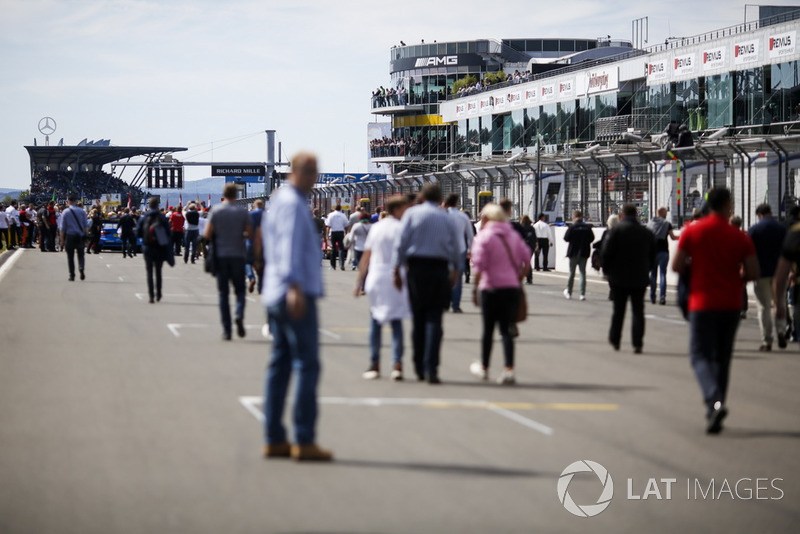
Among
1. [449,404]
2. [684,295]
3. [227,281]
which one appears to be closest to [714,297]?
[684,295]

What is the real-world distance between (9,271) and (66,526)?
24.6m

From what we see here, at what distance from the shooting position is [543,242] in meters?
32.7

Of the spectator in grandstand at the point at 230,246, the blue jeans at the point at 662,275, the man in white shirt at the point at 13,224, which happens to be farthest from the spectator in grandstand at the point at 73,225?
the man in white shirt at the point at 13,224

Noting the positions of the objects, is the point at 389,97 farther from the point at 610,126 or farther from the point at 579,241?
the point at 579,241

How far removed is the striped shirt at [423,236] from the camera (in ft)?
34.6

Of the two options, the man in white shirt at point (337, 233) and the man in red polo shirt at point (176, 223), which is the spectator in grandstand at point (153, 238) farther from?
the man in red polo shirt at point (176, 223)

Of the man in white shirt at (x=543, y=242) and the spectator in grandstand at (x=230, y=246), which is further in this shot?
the man in white shirt at (x=543, y=242)

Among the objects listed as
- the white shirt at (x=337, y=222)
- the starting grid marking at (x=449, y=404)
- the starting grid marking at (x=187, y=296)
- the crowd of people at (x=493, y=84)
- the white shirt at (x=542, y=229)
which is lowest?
the starting grid marking at (x=187, y=296)

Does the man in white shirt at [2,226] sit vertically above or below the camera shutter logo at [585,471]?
above

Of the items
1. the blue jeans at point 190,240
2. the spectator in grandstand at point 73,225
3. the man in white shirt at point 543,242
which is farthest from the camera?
the blue jeans at point 190,240

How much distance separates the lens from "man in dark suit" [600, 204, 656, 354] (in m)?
13.5

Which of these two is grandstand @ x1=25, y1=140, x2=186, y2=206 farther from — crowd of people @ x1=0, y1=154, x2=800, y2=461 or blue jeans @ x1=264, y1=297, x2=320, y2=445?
blue jeans @ x1=264, y1=297, x2=320, y2=445

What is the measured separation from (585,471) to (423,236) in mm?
3969

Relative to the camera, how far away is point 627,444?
25.6ft
